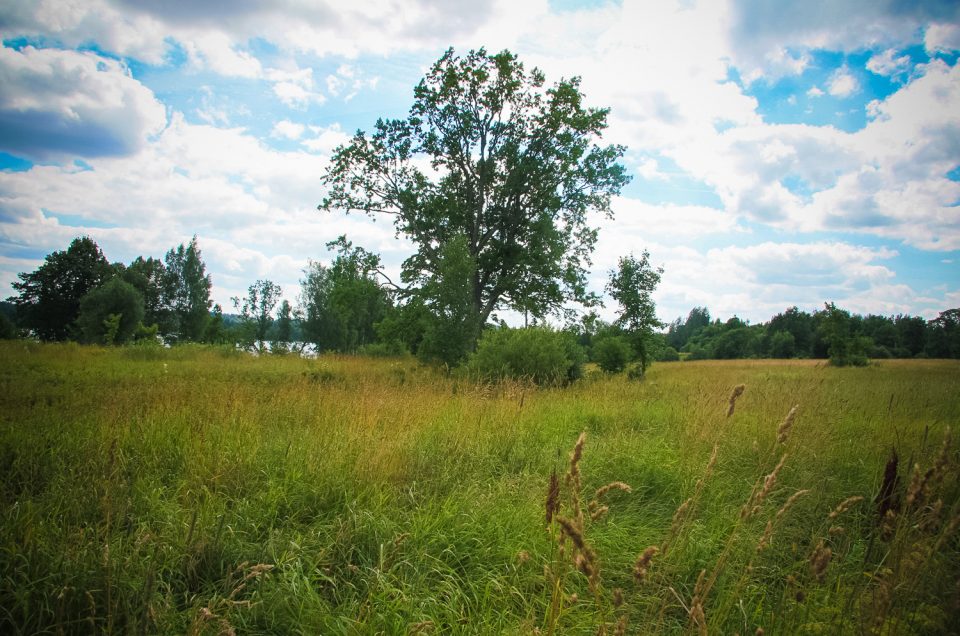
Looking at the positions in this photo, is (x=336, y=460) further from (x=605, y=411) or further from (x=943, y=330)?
(x=943, y=330)

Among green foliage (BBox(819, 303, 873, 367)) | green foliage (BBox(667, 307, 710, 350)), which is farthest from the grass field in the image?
green foliage (BBox(667, 307, 710, 350))

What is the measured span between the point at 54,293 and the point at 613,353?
5076 cm

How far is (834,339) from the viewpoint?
26078mm

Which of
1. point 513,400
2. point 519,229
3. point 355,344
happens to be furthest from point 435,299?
point 355,344

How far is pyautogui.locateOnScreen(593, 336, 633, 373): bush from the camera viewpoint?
19.9 metres

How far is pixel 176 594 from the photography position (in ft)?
8.26

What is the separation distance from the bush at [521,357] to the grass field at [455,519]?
4.94 m

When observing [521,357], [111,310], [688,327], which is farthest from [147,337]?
[688,327]

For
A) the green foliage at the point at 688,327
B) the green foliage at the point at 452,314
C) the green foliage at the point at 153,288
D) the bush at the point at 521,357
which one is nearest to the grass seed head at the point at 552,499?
the bush at the point at 521,357

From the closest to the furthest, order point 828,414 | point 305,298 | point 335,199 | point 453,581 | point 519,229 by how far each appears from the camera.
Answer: point 453,581 < point 828,414 < point 335,199 < point 519,229 < point 305,298

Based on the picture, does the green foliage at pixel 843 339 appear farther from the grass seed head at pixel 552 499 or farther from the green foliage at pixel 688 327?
the green foliage at pixel 688 327

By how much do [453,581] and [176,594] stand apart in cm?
178

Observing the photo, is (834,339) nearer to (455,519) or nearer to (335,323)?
(455,519)

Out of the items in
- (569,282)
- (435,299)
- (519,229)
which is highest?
(519,229)
